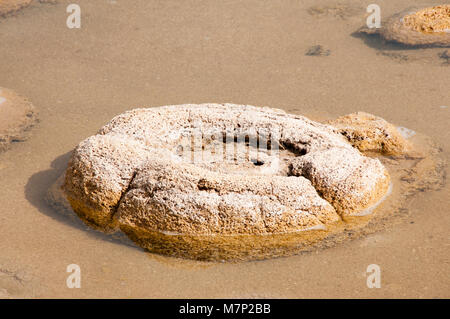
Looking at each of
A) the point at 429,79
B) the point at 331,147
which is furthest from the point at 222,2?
the point at 331,147

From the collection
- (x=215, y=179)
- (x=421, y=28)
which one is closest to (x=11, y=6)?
(x=421, y=28)

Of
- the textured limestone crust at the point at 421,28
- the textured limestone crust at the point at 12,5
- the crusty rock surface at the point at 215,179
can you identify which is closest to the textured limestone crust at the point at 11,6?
the textured limestone crust at the point at 12,5

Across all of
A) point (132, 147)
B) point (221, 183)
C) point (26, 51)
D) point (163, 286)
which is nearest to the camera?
point (163, 286)

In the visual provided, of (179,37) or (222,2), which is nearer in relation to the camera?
(179,37)

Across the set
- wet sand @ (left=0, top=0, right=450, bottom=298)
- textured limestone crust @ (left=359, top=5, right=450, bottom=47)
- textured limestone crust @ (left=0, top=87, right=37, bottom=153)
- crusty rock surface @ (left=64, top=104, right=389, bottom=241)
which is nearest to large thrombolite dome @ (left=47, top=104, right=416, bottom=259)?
crusty rock surface @ (left=64, top=104, right=389, bottom=241)

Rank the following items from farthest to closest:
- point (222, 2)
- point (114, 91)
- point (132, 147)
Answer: point (222, 2) < point (114, 91) < point (132, 147)

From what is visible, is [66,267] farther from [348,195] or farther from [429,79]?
[429,79]

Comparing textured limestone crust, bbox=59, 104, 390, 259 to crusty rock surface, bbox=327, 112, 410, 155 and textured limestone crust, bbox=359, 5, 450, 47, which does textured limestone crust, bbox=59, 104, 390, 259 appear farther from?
textured limestone crust, bbox=359, 5, 450, 47

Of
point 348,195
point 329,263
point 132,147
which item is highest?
point 132,147

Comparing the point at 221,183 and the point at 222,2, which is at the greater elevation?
the point at 222,2
